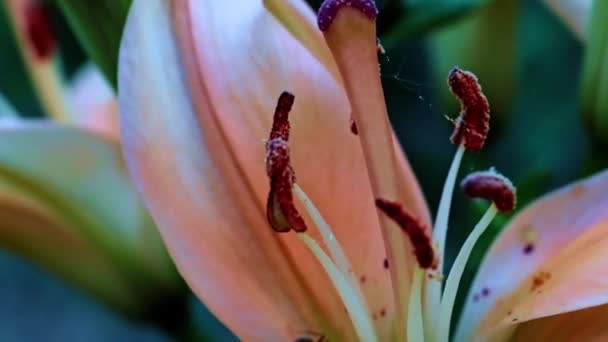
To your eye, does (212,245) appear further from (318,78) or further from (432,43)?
(432,43)

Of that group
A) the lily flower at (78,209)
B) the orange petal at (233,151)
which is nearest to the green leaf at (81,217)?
the lily flower at (78,209)

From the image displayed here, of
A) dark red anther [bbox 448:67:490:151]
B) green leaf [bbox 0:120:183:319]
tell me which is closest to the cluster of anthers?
dark red anther [bbox 448:67:490:151]

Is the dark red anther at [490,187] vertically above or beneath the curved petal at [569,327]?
above

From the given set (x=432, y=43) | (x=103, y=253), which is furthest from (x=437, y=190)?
(x=103, y=253)

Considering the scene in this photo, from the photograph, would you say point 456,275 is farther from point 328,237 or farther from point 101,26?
point 101,26

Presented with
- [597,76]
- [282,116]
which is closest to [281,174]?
[282,116]

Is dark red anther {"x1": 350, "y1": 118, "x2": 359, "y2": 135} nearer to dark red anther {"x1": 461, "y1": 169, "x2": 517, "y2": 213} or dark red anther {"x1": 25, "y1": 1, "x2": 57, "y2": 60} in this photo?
dark red anther {"x1": 461, "y1": 169, "x2": 517, "y2": 213}

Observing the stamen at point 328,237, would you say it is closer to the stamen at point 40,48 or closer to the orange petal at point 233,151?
the orange petal at point 233,151
